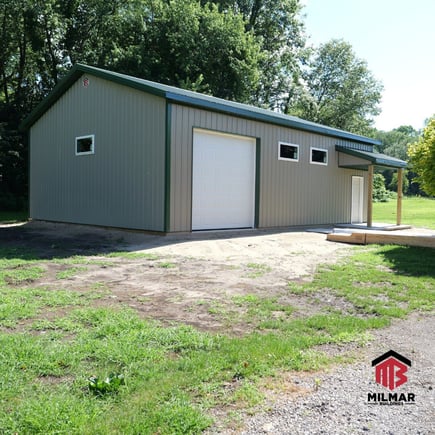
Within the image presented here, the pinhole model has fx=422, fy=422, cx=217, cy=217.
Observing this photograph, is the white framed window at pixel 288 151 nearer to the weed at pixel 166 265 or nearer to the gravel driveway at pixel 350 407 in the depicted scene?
the weed at pixel 166 265

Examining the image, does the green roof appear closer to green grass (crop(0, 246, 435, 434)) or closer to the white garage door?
the white garage door

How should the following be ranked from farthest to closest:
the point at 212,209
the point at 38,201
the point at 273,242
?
the point at 38,201
the point at 212,209
the point at 273,242

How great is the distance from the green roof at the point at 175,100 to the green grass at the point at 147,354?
19.2 feet

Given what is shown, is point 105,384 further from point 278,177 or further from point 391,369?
point 278,177

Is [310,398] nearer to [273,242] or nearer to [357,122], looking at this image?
[273,242]

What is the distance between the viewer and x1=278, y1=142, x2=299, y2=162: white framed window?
12470 millimetres

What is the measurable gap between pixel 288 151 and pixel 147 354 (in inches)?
420

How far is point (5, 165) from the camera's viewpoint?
19.5 m

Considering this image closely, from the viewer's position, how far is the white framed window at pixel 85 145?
11578 mm

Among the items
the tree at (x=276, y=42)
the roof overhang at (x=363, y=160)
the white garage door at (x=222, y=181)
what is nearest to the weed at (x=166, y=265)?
the white garage door at (x=222, y=181)

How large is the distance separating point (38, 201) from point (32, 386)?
12.7 meters

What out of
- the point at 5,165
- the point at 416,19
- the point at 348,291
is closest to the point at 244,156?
the point at 416,19

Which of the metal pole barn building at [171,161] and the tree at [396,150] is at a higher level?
the tree at [396,150]

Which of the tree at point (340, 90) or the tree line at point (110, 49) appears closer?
the tree line at point (110, 49)
